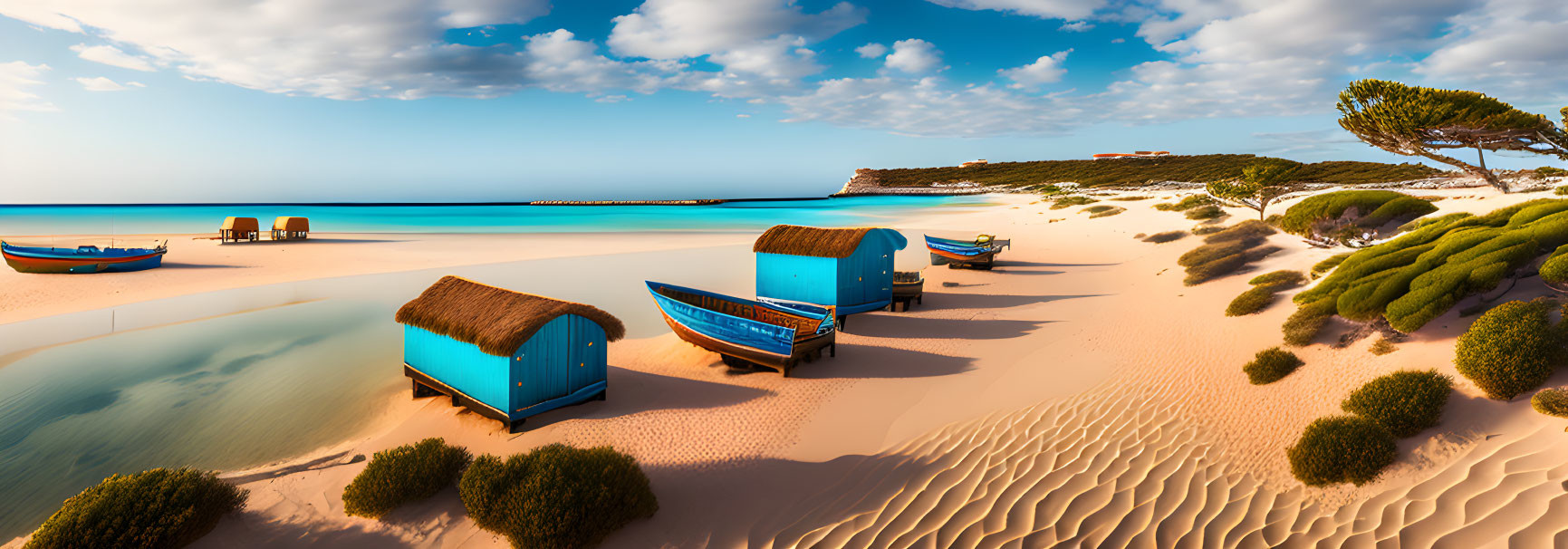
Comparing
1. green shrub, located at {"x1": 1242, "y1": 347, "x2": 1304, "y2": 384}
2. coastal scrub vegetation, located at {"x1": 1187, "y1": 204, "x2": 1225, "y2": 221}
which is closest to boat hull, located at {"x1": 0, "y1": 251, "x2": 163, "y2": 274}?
green shrub, located at {"x1": 1242, "y1": 347, "x2": 1304, "y2": 384}

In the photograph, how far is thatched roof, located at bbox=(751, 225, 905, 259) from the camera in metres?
18.6

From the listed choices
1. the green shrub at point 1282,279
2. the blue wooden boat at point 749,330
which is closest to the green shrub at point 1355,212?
the green shrub at point 1282,279

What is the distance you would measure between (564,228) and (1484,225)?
72811 mm

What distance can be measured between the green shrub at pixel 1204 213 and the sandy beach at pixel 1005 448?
28.5 meters

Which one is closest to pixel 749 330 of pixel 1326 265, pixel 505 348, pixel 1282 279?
pixel 505 348

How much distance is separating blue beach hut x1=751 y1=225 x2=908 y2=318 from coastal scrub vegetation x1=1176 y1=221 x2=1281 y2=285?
11.8m

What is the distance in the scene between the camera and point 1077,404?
1130 centimetres

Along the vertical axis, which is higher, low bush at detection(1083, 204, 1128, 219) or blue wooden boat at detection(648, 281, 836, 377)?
low bush at detection(1083, 204, 1128, 219)

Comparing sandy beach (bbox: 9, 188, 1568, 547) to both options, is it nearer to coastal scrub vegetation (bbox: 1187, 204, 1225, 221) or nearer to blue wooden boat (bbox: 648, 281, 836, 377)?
blue wooden boat (bbox: 648, 281, 836, 377)

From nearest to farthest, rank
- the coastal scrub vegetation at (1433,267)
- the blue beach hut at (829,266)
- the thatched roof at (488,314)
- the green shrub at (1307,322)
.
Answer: the thatched roof at (488,314)
the coastal scrub vegetation at (1433,267)
the green shrub at (1307,322)
the blue beach hut at (829,266)

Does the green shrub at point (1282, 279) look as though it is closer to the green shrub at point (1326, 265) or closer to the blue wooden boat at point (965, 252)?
the green shrub at point (1326, 265)

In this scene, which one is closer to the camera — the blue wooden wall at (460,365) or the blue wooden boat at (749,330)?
the blue wooden wall at (460,365)

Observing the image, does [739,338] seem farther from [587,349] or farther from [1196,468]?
[1196,468]

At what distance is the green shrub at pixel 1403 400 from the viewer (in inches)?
348
